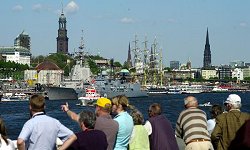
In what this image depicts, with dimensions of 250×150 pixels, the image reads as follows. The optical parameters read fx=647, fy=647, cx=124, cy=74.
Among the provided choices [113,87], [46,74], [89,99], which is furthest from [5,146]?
[46,74]

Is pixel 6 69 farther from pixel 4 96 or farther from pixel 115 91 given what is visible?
pixel 115 91

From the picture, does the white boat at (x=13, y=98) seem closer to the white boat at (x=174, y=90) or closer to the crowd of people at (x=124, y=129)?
the white boat at (x=174, y=90)

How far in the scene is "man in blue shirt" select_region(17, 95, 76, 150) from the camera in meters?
7.04

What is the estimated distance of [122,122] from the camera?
856 cm

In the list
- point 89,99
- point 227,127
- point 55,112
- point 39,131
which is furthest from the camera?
point 89,99

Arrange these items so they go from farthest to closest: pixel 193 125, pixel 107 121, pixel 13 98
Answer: pixel 13 98, pixel 193 125, pixel 107 121

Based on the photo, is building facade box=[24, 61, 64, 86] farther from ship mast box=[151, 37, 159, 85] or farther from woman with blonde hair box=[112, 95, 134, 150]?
woman with blonde hair box=[112, 95, 134, 150]

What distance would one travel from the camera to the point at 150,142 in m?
9.16

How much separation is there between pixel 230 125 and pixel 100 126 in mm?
1619

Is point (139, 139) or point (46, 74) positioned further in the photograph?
point (46, 74)

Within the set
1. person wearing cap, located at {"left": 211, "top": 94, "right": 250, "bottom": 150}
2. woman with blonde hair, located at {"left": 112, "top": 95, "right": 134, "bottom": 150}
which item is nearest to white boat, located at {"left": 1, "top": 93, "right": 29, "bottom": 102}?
woman with blonde hair, located at {"left": 112, "top": 95, "right": 134, "bottom": 150}

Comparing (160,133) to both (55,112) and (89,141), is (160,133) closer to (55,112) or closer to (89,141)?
(89,141)

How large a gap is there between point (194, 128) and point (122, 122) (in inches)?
38.2

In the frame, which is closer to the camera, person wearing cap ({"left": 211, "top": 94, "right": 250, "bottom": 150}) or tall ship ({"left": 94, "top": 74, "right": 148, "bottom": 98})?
person wearing cap ({"left": 211, "top": 94, "right": 250, "bottom": 150})
